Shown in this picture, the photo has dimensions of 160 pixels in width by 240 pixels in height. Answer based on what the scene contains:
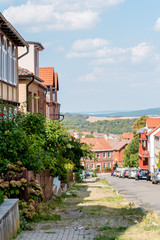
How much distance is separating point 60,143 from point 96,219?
7.89 m

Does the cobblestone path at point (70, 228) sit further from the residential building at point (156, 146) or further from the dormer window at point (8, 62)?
the residential building at point (156, 146)

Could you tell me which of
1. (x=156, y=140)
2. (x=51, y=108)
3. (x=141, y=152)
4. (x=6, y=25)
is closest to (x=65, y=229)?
(x=6, y=25)

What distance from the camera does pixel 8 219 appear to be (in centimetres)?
871

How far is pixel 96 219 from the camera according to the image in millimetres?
12469

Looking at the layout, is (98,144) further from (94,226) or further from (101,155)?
(94,226)

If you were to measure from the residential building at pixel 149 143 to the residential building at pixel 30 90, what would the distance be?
51300 millimetres

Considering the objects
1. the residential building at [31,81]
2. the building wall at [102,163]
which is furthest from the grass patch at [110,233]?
the building wall at [102,163]

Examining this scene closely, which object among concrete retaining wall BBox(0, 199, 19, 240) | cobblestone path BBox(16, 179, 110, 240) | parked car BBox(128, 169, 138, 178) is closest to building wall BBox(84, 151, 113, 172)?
parked car BBox(128, 169, 138, 178)

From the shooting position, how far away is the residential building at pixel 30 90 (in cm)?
2438

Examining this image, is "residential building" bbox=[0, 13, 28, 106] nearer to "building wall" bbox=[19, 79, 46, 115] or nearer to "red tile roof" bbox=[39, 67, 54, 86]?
"building wall" bbox=[19, 79, 46, 115]

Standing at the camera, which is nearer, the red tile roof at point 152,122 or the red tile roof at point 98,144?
the red tile roof at point 152,122

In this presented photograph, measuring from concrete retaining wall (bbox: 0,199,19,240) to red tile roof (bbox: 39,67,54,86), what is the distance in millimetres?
28481

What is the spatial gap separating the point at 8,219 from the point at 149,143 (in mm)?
75534

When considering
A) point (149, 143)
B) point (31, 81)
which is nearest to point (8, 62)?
point (31, 81)
